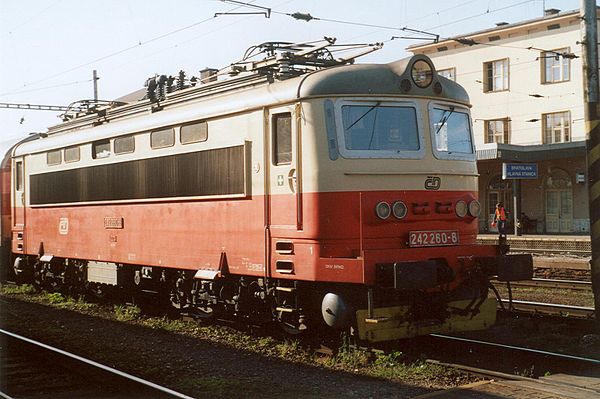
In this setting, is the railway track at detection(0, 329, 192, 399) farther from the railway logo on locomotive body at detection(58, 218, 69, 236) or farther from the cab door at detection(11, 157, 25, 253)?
the cab door at detection(11, 157, 25, 253)

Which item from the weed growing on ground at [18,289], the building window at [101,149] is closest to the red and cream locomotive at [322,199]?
the building window at [101,149]

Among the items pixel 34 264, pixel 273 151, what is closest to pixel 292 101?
pixel 273 151

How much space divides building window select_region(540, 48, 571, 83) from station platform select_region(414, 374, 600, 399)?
35464 millimetres

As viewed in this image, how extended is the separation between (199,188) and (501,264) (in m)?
4.31

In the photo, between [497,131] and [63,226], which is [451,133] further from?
[497,131]

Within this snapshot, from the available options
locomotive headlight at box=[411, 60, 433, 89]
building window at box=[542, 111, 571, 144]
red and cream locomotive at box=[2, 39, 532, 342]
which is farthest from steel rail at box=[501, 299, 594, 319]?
building window at box=[542, 111, 571, 144]

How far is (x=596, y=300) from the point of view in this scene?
34.0 feet

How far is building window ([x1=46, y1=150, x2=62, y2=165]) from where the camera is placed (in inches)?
586

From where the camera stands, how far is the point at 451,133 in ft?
31.6

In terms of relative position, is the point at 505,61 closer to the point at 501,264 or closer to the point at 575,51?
the point at 575,51

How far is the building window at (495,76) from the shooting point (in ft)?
143

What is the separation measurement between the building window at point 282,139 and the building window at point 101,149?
480 cm

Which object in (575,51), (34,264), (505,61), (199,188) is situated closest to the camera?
(199,188)

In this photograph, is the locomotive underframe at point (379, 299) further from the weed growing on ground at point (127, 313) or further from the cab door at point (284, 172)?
the weed growing on ground at point (127, 313)
